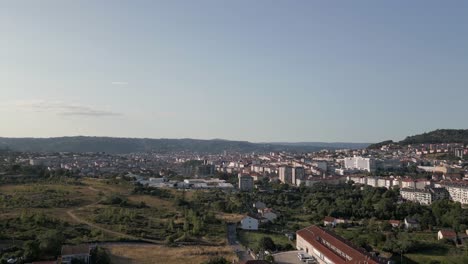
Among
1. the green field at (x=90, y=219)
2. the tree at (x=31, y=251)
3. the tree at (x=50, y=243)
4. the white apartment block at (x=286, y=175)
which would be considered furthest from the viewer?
the white apartment block at (x=286, y=175)

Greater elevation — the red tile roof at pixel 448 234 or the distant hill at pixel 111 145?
the distant hill at pixel 111 145

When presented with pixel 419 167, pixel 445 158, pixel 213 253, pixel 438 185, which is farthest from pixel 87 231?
pixel 445 158

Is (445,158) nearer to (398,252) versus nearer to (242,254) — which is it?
(398,252)

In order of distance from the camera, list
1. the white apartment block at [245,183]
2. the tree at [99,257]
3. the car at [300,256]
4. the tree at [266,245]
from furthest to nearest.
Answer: the white apartment block at [245,183] < the tree at [266,245] < the car at [300,256] < the tree at [99,257]

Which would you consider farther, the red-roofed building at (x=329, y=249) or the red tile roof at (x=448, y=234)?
the red tile roof at (x=448, y=234)

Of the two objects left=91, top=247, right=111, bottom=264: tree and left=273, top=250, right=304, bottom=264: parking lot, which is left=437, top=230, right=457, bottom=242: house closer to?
left=273, top=250, right=304, bottom=264: parking lot

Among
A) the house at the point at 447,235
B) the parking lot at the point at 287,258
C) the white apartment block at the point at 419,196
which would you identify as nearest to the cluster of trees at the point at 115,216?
the parking lot at the point at 287,258

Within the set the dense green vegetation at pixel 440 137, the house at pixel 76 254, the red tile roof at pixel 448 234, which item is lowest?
the red tile roof at pixel 448 234

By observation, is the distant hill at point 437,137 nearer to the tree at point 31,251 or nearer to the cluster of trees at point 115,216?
the cluster of trees at point 115,216
